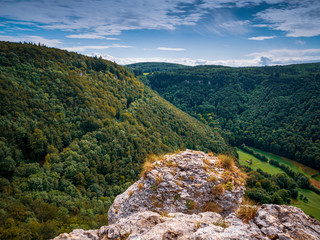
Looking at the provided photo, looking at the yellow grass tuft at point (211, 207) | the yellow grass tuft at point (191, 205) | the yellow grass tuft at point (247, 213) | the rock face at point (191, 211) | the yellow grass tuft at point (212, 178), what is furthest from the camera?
the yellow grass tuft at point (212, 178)

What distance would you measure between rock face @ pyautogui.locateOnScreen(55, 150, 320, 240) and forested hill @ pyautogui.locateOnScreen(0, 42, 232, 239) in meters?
21.8

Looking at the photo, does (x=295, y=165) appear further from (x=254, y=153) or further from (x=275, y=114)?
(x=275, y=114)

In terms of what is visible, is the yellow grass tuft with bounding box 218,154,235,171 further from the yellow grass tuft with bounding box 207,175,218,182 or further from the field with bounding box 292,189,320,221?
the field with bounding box 292,189,320,221

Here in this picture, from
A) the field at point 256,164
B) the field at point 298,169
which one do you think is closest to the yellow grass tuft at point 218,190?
the field at point 298,169

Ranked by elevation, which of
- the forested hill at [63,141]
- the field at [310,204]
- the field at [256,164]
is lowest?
the field at [310,204]

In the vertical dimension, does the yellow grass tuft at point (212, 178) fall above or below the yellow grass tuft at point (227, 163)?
below

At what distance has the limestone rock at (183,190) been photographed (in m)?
11.3

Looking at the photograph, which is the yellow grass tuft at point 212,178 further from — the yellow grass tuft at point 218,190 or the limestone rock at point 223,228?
the limestone rock at point 223,228

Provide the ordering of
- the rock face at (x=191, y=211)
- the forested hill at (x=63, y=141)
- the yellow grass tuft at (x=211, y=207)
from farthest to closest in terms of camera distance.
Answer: the forested hill at (x=63, y=141)
the yellow grass tuft at (x=211, y=207)
the rock face at (x=191, y=211)

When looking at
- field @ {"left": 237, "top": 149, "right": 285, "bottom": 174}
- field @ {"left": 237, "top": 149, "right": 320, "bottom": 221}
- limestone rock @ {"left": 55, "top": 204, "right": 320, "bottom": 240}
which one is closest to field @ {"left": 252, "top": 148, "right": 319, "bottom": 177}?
field @ {"left": 237, "top": 149, "right": 320, "bottom": 221}

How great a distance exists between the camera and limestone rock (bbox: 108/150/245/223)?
37.1 ft

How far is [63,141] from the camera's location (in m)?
57.1

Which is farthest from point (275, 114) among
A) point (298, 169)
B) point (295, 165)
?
point (298, 169)

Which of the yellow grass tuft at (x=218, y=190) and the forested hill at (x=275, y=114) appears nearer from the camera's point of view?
the yellow grass tuft at (x=218, y=190)
